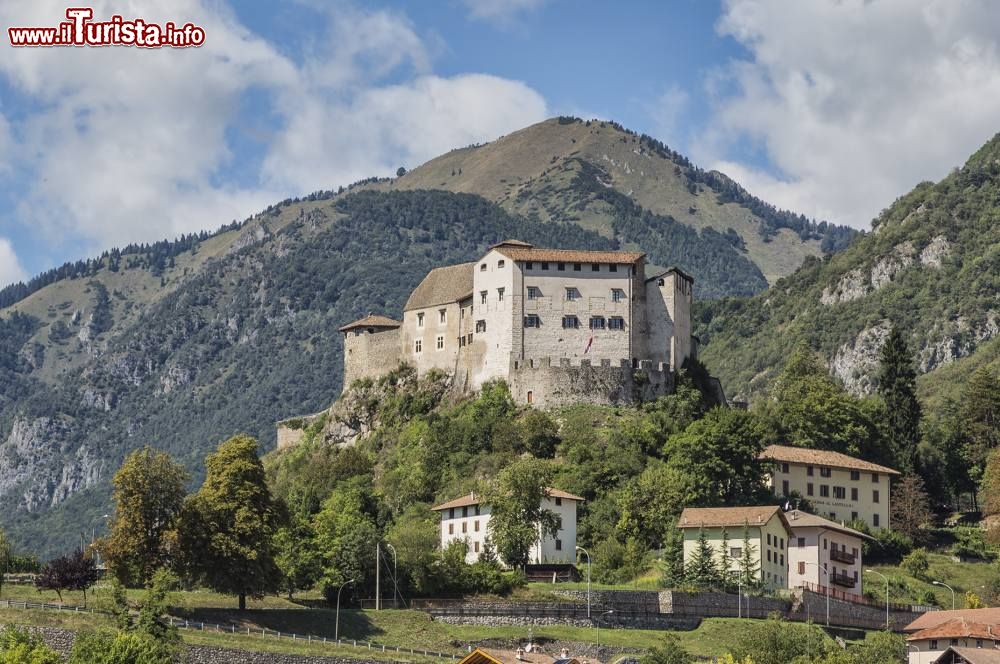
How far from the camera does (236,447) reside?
108m

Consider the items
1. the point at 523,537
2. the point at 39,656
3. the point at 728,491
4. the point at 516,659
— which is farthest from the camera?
the point at 728,491

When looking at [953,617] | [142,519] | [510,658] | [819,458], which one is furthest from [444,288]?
[510,658]

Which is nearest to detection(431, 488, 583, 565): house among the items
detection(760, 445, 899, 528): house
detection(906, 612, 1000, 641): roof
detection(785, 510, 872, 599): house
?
detection(785, 510, 872, 599): house

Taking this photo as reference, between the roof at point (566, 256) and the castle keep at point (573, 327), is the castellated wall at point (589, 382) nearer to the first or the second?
the castle keep at point (573, 327)

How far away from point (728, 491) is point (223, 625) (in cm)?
4537

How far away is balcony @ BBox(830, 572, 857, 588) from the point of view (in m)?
121

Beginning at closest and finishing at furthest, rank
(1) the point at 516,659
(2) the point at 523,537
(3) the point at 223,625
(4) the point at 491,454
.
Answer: (1) the point at 516,659 → (3) the point at 223,625 → (2) the point at 523,537 → (4) the point at 491,454

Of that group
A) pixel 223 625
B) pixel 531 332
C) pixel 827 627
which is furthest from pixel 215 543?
pixel 531 332

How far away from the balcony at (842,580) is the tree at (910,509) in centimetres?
1520

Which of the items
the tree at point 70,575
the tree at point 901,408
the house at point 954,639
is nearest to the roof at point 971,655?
→ the house at point 954,639

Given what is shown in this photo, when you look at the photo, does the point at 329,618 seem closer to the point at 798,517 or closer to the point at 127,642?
the point at 127,642

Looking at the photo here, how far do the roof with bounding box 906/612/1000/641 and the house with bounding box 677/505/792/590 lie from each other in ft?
40.6

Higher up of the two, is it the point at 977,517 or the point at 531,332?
the point at 531,332

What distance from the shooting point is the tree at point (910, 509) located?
137m
